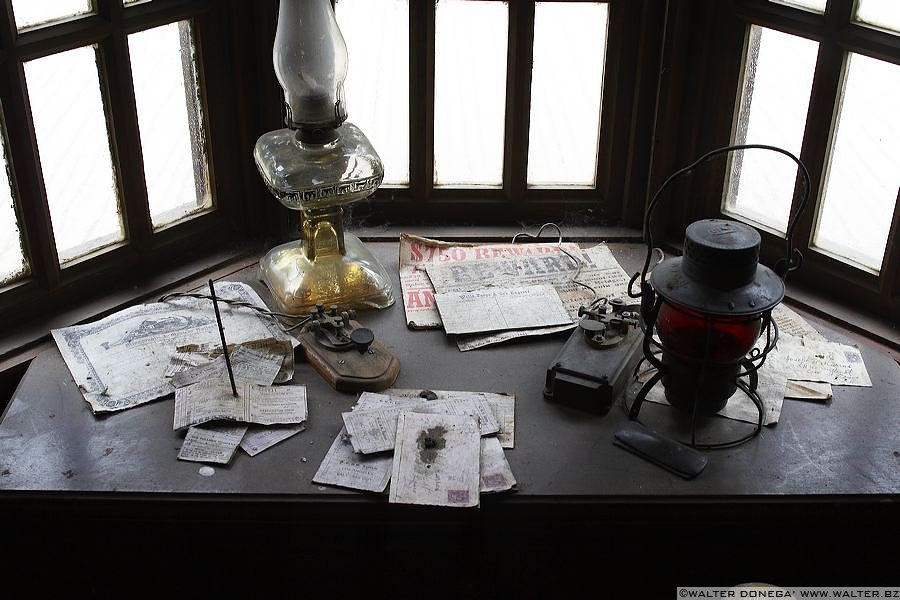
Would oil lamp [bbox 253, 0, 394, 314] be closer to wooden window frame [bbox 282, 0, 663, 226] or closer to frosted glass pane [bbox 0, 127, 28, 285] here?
wooden window frame [bbox 282, 0, 663, 226]

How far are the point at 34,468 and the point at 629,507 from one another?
2.83ft

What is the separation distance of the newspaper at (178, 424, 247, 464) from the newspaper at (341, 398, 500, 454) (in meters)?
0.17

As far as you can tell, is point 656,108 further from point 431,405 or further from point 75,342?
point 75,342

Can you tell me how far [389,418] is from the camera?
162cm

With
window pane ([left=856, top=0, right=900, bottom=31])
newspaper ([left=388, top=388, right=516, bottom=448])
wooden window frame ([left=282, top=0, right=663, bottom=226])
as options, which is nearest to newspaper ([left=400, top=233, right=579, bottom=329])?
wooden window frame ([left=282, top=0, right=663, bottom=226])

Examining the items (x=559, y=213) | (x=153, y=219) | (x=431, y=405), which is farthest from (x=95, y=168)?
(x=559, y=213)

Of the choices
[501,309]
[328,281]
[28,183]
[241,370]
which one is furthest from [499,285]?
[28,183]

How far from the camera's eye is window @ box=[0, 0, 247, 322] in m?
1.76

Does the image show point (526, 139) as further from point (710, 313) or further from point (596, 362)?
point (710, 313)

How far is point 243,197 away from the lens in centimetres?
218

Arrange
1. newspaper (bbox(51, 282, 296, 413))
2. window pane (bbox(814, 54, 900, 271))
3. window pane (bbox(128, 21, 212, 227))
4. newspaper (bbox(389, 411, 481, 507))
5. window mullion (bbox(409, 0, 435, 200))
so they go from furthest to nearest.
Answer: window mullion (bbox(409, 0, 435, 200)), window pane (bbox(128, 21, 212, 227)), window pane (bbox(814, 54, 900, 271)), newspaper (bbox(51, 282, 296, 413)), newspaper (bbox(389, 411, 481, 507))

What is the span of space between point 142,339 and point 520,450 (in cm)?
71

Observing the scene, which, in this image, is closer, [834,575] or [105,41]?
[834,575]

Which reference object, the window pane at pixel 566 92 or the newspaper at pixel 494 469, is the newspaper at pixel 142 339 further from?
the window pane at pixel 566 92
